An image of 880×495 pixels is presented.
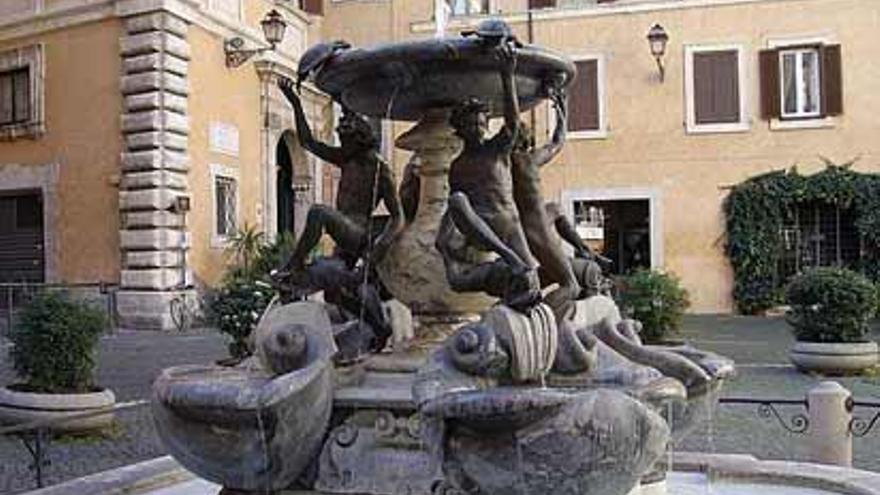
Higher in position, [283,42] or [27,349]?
[283,42]

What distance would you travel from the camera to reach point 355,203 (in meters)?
5.94

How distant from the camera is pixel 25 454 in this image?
873 cm

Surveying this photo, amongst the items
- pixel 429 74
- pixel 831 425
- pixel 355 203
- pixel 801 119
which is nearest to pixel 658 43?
pixel 801 119

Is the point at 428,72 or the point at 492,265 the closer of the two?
the point at 492,265

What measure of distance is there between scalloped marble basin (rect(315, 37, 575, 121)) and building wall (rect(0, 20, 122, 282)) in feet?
49.5

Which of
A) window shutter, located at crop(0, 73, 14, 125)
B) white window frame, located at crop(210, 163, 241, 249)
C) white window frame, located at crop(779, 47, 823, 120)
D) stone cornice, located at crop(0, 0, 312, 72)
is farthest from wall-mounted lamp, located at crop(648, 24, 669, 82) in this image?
window shutter, located at crop(0, 73, 14, 125)

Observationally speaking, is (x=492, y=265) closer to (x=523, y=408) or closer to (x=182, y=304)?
(x=523, y=408)

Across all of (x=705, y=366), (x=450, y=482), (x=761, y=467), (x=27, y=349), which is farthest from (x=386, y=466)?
(x=27, y=349)

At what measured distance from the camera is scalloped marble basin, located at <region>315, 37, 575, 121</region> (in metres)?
5.31

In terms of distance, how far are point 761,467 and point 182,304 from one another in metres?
14.7

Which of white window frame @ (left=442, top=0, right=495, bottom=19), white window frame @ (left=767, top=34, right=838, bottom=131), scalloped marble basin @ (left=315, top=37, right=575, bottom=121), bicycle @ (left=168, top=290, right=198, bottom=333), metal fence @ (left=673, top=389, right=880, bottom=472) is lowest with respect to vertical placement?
metal fence @ (left=673, top=389, right=880, bottom=472)

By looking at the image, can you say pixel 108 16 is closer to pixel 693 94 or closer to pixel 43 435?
pixel 693 94

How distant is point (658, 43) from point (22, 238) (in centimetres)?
1358

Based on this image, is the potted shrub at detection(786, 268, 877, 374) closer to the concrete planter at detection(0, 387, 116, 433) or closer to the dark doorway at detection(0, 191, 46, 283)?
the concrete planter at detection(0, 387, 116, 433)
